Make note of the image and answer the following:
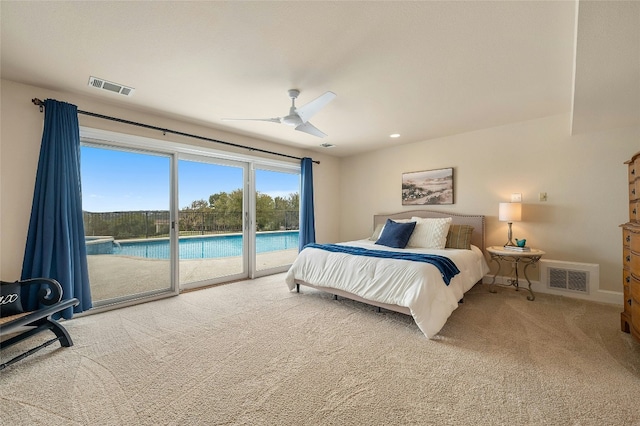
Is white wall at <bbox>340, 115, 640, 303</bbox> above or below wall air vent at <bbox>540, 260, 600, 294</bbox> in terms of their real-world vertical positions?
above

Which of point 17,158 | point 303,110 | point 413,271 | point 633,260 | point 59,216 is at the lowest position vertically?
point 413,271

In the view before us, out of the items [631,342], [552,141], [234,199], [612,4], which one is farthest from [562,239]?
[234,199]

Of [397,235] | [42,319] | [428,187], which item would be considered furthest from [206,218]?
[428,187]

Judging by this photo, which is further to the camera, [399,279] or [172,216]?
[172,216]

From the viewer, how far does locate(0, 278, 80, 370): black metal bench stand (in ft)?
6.56

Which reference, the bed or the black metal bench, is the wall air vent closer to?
the bed

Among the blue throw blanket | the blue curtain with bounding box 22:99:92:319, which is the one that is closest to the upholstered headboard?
the blue throw blanket

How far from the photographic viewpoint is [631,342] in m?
2.18

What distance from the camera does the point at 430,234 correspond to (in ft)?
12.7

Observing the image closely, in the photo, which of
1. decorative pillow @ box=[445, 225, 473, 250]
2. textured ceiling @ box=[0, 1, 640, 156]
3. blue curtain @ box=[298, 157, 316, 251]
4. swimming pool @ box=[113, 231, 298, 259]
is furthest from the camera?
blue curtain @ box=[298, 157, 316, 251]

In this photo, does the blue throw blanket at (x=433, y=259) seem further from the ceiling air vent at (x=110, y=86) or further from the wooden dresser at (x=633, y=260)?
the ceiling air vent at (x=110, y=86)

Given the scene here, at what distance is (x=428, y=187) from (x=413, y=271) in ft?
8.38

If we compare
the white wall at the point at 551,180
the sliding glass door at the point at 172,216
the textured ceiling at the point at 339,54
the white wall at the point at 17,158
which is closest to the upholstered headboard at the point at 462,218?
the white wall at the point at 551,180

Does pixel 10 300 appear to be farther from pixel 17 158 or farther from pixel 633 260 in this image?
pixel 633 260
